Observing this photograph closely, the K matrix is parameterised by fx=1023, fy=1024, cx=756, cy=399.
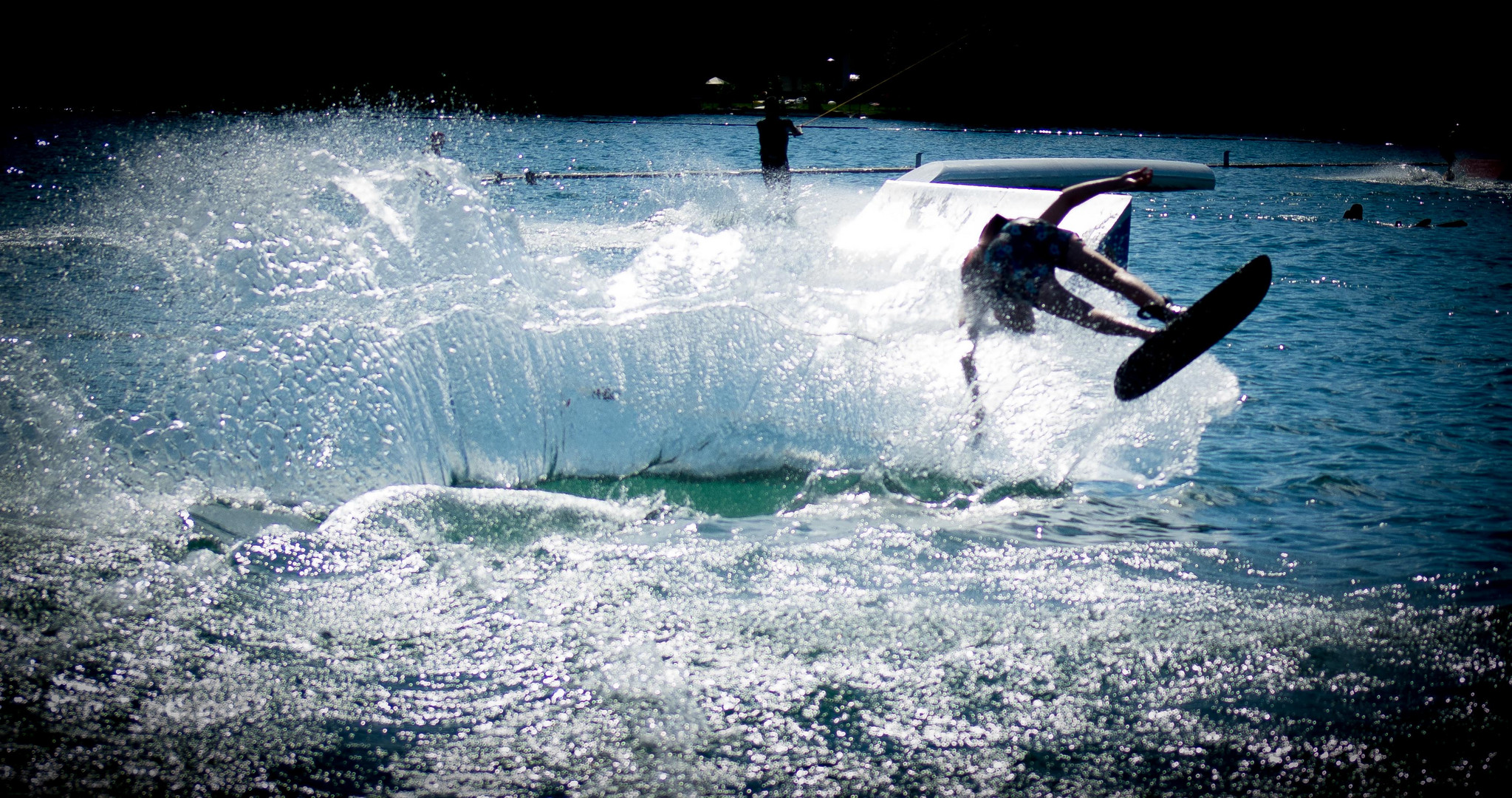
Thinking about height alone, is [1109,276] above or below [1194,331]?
above

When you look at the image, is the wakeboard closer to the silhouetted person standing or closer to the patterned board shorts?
the patterned board shorts

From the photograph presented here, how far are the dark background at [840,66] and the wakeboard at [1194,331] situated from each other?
33.1m

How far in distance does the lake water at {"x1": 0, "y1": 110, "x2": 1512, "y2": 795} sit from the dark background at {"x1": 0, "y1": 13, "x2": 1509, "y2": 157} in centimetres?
3259

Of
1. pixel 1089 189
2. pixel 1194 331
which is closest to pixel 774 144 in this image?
pixel 1089 189

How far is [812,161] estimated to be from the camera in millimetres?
29922

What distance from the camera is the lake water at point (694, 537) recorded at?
9.44ft

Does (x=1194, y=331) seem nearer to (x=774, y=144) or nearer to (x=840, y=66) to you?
(x=774, y=144)

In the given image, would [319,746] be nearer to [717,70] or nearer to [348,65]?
[348,65]

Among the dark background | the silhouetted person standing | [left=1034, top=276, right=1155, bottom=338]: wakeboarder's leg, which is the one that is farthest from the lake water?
the dark background

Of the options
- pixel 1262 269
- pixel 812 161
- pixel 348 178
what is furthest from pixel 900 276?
pixel 812 161

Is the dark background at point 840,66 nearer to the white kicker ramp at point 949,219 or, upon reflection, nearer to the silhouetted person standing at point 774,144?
the silhouetted person standing at point 774,144

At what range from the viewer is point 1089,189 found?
5.38 meters

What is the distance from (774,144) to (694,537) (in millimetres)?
10070

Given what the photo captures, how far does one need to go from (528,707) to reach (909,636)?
4.16 feet
